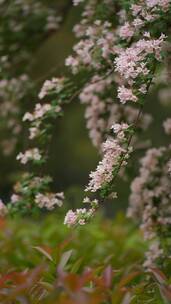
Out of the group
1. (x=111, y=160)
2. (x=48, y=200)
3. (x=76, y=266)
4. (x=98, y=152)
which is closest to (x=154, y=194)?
(x=98, y=152)

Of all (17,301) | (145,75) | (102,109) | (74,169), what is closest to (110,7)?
(102,109)

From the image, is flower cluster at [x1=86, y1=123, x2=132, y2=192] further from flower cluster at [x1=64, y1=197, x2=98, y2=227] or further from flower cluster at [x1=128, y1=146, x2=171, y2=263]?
flower cluster at [x1=128, y1=146, x2=171, y2=263]

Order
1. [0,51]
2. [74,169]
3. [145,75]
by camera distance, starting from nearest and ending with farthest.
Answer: [145,75] → [0,51] → [74,169]

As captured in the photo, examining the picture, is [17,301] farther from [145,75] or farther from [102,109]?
[102,109]

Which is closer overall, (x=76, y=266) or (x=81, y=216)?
(x=81, y=216)

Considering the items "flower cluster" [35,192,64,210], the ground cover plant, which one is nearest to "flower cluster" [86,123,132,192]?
the ground cover plant

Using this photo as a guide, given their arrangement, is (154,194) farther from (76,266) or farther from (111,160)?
(111,160)

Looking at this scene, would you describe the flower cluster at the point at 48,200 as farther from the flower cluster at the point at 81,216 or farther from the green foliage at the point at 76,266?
the flower cluster at the point at 81,216

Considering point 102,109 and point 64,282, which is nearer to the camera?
point 64,282

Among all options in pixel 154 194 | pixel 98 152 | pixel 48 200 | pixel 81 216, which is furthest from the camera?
pixel 98 152

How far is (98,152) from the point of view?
471 centimetres

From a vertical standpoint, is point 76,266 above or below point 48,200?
below

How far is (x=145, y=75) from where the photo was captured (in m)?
3.03

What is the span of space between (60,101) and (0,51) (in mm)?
1452
